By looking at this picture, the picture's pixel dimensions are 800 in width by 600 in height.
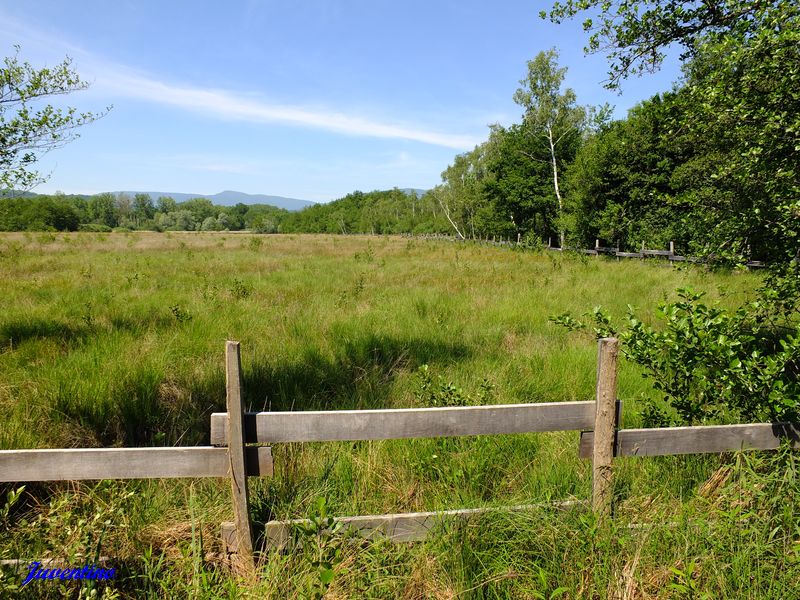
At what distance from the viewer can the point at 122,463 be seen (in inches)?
104

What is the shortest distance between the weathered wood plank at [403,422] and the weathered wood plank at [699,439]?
0.94 feet

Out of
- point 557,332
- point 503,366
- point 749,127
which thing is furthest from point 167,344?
point 749,127

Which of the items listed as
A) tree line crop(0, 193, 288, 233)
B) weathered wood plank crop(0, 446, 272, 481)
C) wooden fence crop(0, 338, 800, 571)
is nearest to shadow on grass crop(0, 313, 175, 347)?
weathered wood plank crop(0, 446, 272, 481)

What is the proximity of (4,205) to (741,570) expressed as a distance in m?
10.7

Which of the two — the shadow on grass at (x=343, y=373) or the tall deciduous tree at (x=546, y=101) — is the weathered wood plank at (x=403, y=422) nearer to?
the shadow on grass at (x=343, y=373)

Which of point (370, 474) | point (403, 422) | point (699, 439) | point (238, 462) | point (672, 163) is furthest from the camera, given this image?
point (672, 163)

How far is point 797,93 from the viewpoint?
408 centimetres

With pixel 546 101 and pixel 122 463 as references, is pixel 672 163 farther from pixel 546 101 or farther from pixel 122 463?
pixel 122 463

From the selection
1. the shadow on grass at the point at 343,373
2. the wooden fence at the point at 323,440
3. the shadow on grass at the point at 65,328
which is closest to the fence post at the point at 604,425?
the wooden fence at the point at 323,440

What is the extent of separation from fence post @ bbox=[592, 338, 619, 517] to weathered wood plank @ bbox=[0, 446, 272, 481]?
2.10m

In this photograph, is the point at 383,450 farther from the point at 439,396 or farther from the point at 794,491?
the point at 794,491

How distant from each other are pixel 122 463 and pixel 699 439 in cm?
376

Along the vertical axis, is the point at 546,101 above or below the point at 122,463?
above

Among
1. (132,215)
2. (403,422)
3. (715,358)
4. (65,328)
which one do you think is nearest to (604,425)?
(715,358)
